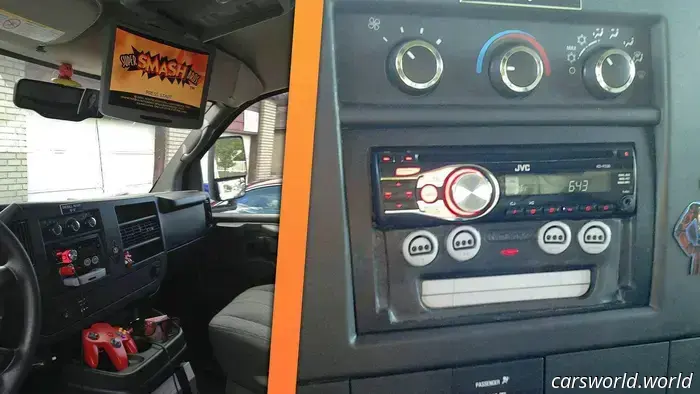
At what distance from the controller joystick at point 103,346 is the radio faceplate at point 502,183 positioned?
1.91 metres

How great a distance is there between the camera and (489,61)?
1.74ft

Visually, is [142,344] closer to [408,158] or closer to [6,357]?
[6,357]

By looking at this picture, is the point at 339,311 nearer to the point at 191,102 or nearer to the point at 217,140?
the point at 191,102

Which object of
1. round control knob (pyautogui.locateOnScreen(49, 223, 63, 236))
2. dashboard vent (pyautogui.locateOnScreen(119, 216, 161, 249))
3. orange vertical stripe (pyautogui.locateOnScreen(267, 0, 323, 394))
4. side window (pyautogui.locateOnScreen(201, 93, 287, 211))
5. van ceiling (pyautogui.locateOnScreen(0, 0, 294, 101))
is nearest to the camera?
orange vertical stripe (pyautogui.locateOnScreen(267, 0, 323, 394))

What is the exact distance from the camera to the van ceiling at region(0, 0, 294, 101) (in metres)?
1.73

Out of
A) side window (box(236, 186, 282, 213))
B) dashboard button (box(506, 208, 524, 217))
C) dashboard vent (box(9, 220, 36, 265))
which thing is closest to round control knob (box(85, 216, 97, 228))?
dashboard vent (box(9, 220, 36, 265))

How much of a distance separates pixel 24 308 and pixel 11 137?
45.4 inches

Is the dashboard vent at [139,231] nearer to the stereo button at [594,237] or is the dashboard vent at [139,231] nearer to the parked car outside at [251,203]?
Result: the parked car outside at [251,203]

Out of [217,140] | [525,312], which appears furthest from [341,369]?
[217,140]

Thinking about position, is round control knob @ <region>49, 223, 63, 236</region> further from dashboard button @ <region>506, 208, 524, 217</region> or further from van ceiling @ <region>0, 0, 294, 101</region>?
dashboard button @ <region>506, 208, 524, 217</region>

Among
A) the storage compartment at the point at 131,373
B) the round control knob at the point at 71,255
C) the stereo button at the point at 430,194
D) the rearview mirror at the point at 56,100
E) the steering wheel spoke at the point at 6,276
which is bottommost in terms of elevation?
the storage compartment at the point at 131,373

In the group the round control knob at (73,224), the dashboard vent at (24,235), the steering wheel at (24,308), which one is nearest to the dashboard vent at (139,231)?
the round control knob at (73,224)

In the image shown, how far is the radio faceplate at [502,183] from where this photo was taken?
→ 1.71ft

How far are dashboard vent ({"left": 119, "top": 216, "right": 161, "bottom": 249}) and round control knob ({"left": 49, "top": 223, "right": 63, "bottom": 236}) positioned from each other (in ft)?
1.12
